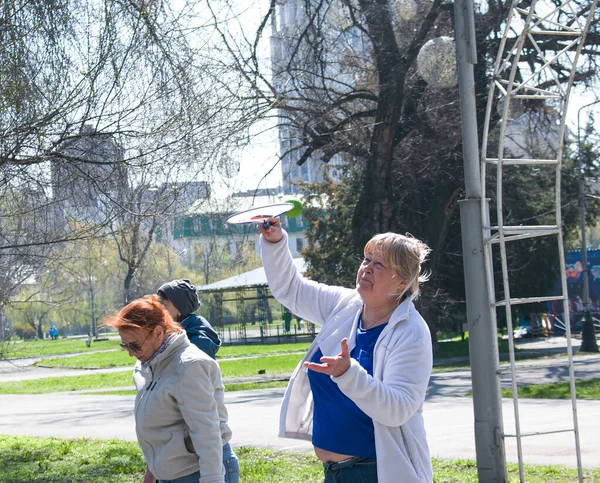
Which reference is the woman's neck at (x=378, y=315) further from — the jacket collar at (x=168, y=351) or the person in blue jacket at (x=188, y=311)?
the person in blue jacket at (x=188, y=311)

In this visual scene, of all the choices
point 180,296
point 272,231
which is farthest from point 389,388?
point 180,296

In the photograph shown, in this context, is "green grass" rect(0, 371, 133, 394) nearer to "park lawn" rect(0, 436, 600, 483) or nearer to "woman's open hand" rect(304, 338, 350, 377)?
"park lawn" rect(0, 436, 600, 483)

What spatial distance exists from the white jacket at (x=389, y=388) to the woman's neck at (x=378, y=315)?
0.06 meters

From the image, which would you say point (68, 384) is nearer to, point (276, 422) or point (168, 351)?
point (276, 422)

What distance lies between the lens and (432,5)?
15.7m

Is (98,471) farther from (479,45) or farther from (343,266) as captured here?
(343,266)

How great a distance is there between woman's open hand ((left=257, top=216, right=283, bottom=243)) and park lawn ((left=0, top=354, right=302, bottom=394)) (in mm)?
21174

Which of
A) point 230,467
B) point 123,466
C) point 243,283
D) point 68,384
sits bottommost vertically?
point 68,384

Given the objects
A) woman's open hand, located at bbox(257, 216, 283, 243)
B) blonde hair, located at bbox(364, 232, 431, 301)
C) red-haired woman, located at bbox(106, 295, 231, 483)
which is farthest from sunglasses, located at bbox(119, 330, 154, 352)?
blonde hair, located at bbox(364, 232, 431, 301)

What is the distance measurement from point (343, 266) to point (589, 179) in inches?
446

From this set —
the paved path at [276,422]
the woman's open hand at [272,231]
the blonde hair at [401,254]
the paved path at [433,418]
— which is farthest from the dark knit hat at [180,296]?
the paved path at [276,422]

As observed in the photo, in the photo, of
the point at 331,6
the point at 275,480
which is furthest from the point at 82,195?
the point at 331,6

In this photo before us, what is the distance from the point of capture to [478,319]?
707cm

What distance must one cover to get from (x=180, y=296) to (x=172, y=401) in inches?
46.9
